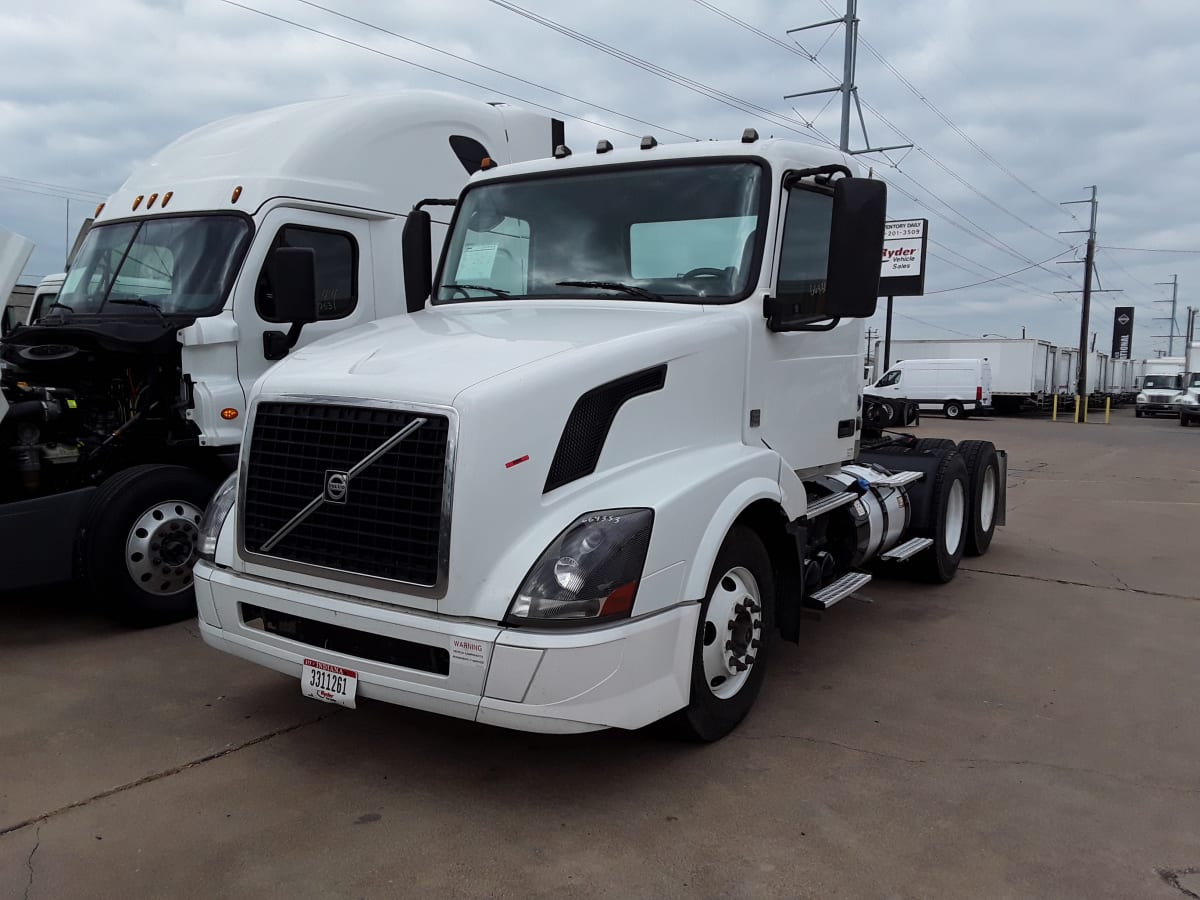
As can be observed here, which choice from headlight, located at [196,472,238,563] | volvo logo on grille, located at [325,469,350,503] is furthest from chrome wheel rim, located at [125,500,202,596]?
volvo logo on grille, located at [325,469,350,503]

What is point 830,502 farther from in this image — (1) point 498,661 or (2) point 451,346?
(1) point 498,661

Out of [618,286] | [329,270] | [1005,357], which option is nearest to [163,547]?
[329,270]

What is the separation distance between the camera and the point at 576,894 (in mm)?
3131

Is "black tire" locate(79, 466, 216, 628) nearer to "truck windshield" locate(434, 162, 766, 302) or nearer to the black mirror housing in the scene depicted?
the black mirror housing

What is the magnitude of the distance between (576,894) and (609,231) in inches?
119

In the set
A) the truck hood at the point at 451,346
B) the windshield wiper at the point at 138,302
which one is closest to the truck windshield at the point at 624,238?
the truck hood at the point at 451,346

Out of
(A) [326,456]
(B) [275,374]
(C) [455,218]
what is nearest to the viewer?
(A) [326,456]

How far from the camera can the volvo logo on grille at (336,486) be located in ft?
12.1

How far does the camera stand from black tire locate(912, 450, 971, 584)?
23.7ft

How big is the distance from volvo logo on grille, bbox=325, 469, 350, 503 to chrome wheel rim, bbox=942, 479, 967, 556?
5.23 m

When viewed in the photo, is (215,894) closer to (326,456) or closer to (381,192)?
(326,456)

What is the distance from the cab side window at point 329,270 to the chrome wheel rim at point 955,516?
4.79 meters

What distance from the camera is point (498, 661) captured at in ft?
11.0

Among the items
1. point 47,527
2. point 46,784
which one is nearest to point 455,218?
point 47,527
